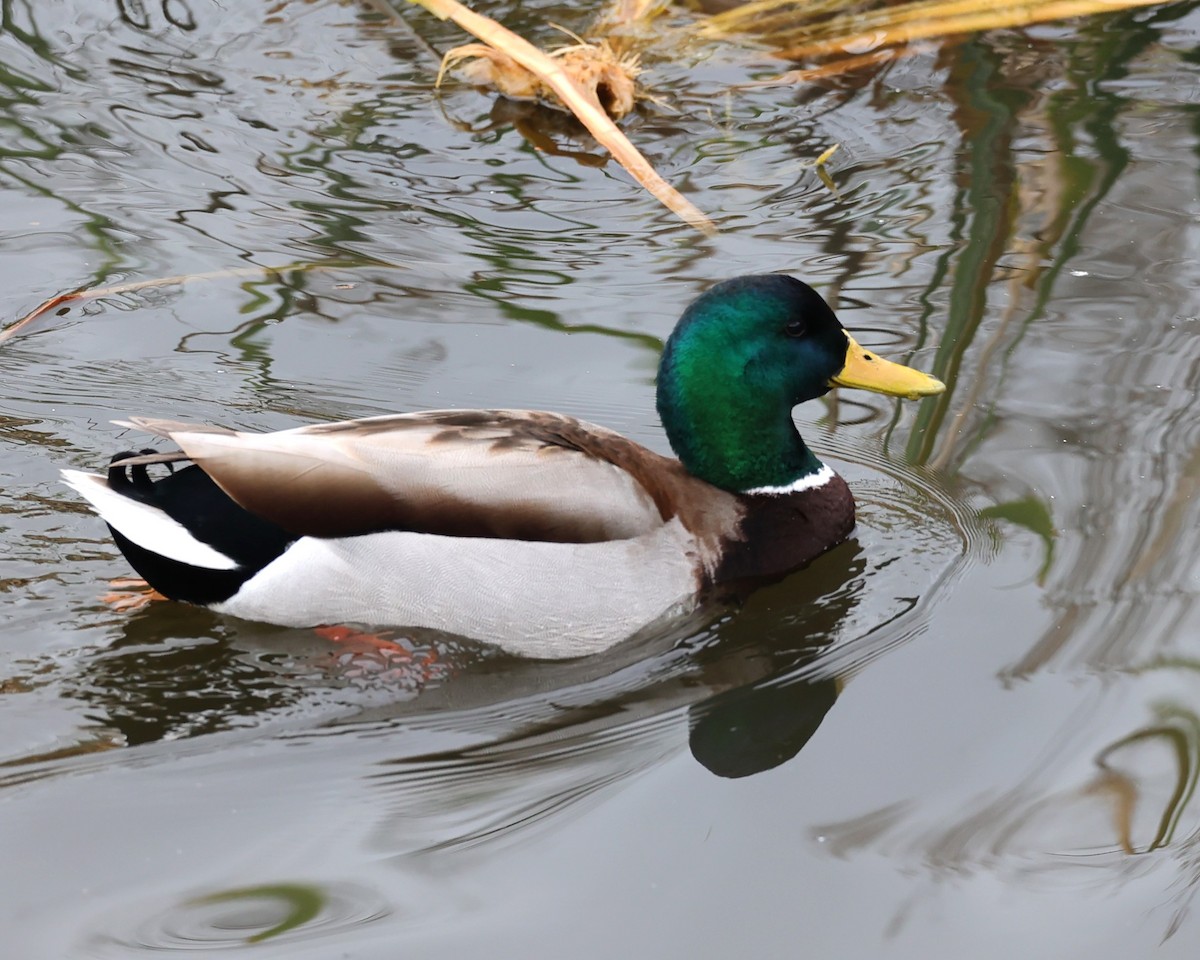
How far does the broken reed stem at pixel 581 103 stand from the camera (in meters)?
6.70

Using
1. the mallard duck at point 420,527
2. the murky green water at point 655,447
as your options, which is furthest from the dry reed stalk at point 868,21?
the mallard duck at point 420,527

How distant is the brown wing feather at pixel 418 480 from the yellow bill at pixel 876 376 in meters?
0.89

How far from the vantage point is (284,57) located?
7.97 m

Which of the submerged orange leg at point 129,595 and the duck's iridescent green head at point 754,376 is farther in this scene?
the duck's iridescent green head at point 754,376

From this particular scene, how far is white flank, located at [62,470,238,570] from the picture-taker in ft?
14.6

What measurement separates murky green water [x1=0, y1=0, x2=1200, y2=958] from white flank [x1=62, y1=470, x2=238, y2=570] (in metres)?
0.26

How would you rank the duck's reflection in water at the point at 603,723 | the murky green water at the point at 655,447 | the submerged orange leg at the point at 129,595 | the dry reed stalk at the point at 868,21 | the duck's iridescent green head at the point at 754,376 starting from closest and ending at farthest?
the murky green water at the point at 655,447
the duck's reflection in water at the point at 603,723
the submerged orange leg at the point at 129,595
the duck's iridescent green head at the point at 754,376
the dry reed stalk at the point at 868,21

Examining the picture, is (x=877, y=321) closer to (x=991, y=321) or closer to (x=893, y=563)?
(x=991, y=321)

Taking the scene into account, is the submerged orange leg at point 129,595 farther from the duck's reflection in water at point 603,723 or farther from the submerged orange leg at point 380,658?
the duck's reflection in water at point 603,723

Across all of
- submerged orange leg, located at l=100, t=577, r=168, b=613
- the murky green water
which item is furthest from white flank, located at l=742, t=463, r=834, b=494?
submerged orange leg, located at l=100, t=577, r=168, b=613

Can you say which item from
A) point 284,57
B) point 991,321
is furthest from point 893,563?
point 284,57

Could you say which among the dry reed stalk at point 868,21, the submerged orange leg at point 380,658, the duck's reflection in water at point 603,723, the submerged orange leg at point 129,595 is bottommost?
the duck's reflection in water at point 603,723

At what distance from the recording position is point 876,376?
4984 mm

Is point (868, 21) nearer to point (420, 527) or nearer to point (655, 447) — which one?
point (655, 447)
